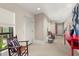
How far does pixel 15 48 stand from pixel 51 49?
0.62 meters

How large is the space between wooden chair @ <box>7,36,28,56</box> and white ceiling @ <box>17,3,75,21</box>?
1.99 feet

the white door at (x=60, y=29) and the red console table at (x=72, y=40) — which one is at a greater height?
the white door at (x=60, y=29)

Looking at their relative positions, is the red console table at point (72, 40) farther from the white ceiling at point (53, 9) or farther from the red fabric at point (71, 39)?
the white ceiling at point (53, 9)

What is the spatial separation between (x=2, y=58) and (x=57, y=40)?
1.00 m

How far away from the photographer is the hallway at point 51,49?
2551 millimetres

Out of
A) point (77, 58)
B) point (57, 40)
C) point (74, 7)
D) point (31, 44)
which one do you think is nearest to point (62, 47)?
point (57, 40)

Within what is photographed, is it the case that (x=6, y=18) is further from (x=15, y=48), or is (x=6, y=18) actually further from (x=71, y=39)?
(x=71, y=39)

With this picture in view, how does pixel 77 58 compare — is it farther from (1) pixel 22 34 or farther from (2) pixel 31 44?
(1) pixel 22 34

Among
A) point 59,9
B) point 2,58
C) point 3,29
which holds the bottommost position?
point 2,58

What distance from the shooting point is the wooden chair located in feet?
8.40

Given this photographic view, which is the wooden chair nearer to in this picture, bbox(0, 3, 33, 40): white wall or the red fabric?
bbox(0, 3, 33, 40): white wall

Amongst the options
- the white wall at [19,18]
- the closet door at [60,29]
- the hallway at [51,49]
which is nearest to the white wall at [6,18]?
the white wall at [19,18]

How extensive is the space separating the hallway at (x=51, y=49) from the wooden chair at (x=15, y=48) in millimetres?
121

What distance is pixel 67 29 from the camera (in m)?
2.57
